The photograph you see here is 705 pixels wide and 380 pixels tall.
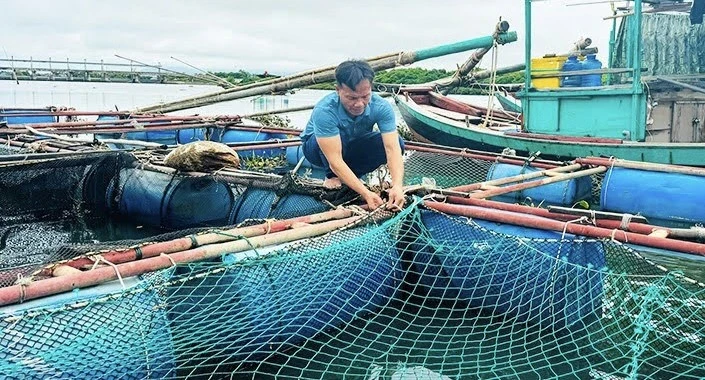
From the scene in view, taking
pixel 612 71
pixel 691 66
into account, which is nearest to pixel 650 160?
pixel 612 71

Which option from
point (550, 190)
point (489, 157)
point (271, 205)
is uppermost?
point (489, 157)

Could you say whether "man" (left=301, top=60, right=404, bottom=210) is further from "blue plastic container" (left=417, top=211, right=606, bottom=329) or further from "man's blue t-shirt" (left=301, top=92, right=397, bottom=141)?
"blue plastic container" (left=417, top=211, right=606, bottom=329)

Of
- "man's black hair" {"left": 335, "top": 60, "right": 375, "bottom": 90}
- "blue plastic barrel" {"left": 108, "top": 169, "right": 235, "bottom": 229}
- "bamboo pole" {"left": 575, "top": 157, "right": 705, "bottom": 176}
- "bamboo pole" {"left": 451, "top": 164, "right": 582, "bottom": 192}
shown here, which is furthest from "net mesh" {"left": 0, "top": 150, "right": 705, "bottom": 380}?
"bamboo pole" {"left": 575, "top": 157, "right": 705, "bottom": 176}

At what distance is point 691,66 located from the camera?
30.0ft

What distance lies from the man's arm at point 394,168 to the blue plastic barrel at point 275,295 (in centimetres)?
28

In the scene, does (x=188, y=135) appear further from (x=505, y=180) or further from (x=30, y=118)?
(x=505, y=180)

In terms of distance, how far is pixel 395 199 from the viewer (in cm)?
441

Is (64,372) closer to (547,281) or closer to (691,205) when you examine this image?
(547,281)

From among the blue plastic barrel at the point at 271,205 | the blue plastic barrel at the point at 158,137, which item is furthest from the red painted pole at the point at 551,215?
the blue plastic barrel at the point at 158,137

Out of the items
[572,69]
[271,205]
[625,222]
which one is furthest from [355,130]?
→ [572,69]

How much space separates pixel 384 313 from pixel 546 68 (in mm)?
6422

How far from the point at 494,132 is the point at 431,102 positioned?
3895 mm

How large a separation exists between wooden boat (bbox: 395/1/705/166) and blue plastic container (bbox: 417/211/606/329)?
14.7 feet

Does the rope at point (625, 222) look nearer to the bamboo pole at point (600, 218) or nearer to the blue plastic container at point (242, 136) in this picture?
the bamboo pole at point (600, 218)
